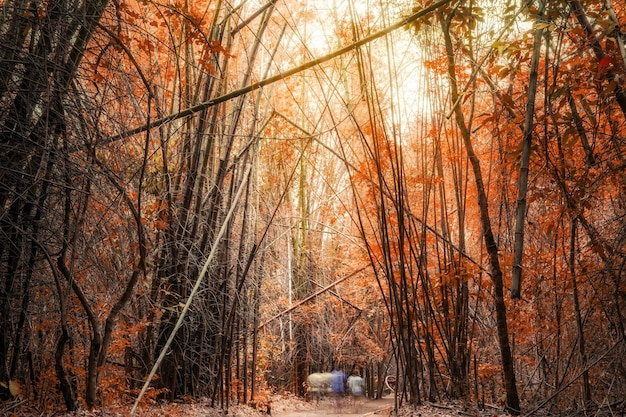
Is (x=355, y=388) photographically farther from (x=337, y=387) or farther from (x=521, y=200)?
(x=521, y=200)

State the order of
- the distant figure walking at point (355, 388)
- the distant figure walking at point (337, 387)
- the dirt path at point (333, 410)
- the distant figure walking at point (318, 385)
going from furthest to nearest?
the distant figure walking at point (355, 388) → the distant figure walking at point (337, 387) → the distant figure walking at point (318, 385) → the dirt path at point (333, 410)

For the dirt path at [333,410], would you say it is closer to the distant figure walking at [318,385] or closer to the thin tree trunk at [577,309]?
the distant figure walking at [318,385]

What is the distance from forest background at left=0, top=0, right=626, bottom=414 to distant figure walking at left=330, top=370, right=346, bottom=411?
556 millimetres

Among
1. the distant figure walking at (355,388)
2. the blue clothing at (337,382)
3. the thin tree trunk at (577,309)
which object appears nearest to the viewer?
the thin tree trunk at (577,309)

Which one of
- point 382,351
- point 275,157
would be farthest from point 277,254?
point 382,351

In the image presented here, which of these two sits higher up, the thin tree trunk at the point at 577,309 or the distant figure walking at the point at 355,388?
the thin tree trunk at the point at 577,309

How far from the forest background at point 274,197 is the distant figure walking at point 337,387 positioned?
21.9 inches

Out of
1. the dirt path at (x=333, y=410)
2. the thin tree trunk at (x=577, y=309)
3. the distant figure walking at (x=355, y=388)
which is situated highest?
the thin tree trunk at (x=577, y=309)

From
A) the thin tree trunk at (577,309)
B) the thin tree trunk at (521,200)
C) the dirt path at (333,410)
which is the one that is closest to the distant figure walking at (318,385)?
the dirt path at (333,410)

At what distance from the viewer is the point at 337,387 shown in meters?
8.70

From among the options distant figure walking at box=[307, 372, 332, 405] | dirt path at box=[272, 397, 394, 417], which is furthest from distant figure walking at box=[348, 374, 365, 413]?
distant figure walking at box=[307, 372, 332, 405]

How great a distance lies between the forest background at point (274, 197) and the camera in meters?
1.97

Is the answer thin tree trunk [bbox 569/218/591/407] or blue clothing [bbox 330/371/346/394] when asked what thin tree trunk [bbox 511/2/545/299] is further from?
blue clothing [bbox 330/371/346/394]

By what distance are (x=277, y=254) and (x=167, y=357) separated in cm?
406
